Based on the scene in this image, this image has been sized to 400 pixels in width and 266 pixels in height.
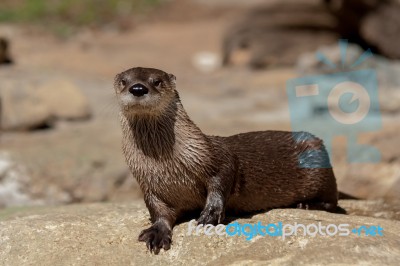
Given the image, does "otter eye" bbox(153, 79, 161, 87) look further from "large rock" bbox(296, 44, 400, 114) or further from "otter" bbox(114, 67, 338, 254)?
"large rock" bbox(296, 44, 400, 114)

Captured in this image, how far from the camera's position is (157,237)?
8.97 feet

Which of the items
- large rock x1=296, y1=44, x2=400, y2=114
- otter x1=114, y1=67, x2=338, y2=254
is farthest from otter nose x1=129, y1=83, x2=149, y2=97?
large rock x1=296, y1=44, x2=400, y2=114

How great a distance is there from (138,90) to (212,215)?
57 cm

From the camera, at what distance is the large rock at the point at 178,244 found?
2508 mm

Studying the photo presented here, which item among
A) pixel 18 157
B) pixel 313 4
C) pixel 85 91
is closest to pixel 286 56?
pixel 313 4

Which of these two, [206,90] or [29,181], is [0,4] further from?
[29,181]

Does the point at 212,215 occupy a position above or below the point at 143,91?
below

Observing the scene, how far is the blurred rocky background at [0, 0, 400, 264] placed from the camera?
5242mm

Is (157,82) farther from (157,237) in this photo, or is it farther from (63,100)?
(63,100)

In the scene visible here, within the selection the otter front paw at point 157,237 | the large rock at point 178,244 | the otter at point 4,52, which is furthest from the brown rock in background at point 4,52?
the otter front paw at point 157,237

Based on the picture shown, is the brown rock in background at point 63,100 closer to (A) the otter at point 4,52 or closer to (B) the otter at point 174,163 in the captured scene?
(A) the otter at point 4,52

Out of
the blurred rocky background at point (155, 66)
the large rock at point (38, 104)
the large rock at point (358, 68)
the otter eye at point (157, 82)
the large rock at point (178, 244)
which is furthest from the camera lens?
the large rock at point (358, 68)

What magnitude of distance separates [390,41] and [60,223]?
26.0 ft

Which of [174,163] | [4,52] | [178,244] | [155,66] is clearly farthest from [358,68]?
[178,244]
